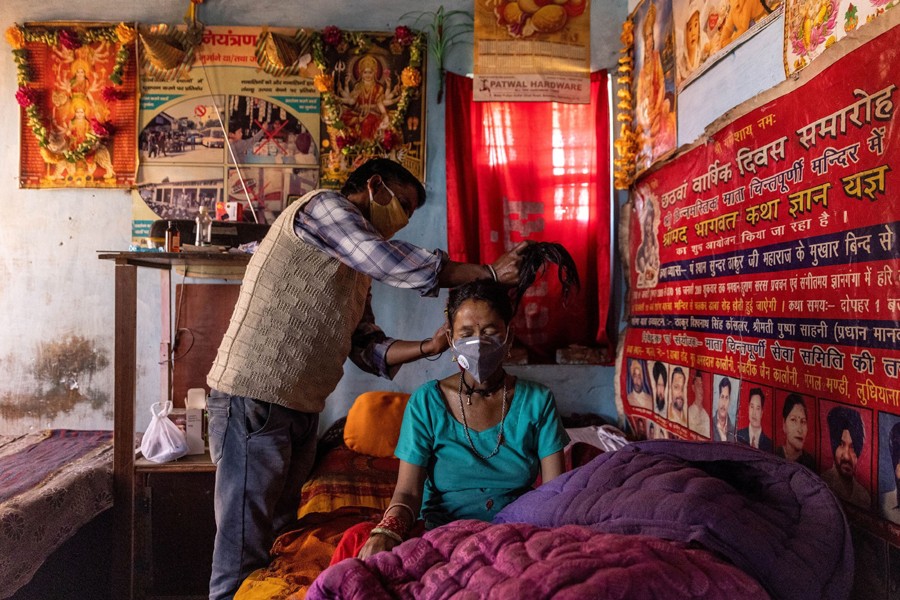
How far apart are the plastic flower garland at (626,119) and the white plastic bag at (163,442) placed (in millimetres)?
2729

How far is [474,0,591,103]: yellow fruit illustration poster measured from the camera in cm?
366

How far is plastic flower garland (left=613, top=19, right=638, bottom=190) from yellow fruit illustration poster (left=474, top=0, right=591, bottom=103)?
11.1 inches

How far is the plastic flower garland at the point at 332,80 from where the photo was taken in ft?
11.9

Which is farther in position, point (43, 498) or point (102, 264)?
point (102, 264)

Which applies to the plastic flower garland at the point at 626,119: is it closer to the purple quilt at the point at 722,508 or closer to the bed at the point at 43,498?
the purple quilt at the point at 722,508

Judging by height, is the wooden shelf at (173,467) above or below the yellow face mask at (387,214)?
below

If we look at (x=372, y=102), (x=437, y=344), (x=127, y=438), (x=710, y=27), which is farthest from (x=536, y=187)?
(x=127, y=438)

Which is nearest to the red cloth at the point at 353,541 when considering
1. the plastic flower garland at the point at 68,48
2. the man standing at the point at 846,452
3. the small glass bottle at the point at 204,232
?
the man standing at the point at 846,452

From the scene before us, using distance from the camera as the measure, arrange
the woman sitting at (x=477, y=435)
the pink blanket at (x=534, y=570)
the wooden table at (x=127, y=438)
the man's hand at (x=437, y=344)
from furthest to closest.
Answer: the wooden table at (x=127, y=438) → the man's hand at (x=437, y=344) → the woman sitting at (x=477, y=435) → the pink blanket at (x=534, y=570)

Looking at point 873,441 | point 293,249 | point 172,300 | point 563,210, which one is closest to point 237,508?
point 293,249

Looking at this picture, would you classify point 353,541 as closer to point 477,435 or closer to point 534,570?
point 477,435

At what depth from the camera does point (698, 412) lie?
260cm

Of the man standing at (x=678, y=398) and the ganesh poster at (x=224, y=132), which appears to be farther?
the ganesh poster at (x=224, y=132)

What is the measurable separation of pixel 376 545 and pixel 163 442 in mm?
1977
